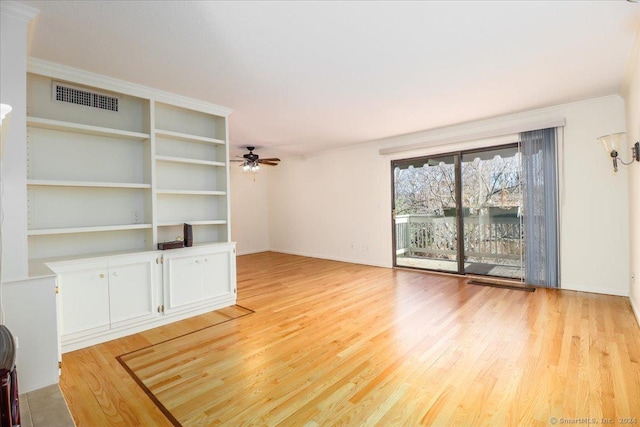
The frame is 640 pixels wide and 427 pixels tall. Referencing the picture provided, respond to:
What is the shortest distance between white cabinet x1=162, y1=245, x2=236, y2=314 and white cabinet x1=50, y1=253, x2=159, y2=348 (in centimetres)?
15

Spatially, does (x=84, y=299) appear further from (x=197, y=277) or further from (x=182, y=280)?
(x=197, y=277)

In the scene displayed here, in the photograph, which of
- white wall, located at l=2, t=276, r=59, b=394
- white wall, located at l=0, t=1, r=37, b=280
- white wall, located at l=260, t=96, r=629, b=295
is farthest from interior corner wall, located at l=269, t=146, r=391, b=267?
white wall, located at l=0, t=1, r=37, b=280

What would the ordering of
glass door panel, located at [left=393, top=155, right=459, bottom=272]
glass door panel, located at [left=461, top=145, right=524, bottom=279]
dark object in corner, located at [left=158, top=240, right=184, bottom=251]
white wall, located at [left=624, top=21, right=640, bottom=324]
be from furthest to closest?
glass door panel, located at [left=393, top=155, right=459, bottom=272] → glass door panel, located at [left=461, top=145, right=524, bottom=279] → dark object in corner, located at [left=158, top=240, right=184, bottom=251] → white wall, located at [left=624, top=21, right=640, bottom=324]

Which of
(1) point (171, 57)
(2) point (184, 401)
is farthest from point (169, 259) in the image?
(1) point (171, 57)

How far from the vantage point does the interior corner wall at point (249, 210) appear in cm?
754

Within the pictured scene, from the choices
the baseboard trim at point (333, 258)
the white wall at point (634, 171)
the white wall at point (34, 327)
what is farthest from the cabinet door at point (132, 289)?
the white wall at point (634, 171)

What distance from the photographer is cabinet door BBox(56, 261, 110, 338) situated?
2529mm

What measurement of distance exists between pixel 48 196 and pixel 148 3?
82.0 inches

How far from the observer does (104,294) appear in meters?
2.74

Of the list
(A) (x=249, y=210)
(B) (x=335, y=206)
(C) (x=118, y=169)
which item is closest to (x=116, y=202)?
(C) (x=118, y=169)

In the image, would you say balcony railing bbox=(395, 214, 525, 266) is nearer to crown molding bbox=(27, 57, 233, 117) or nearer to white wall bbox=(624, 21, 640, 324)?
white wall bbox=(624, 21, 640, 324)

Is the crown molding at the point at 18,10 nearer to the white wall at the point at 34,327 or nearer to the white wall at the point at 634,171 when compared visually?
the white wall at the point at 34,327

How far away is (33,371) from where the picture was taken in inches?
75.4

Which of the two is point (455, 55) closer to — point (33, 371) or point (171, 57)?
point (171, 57)
